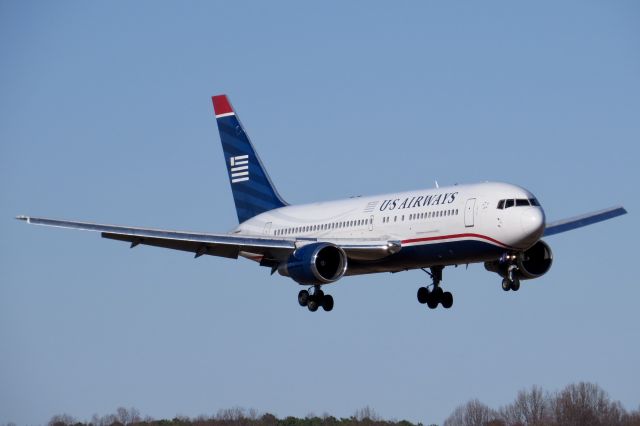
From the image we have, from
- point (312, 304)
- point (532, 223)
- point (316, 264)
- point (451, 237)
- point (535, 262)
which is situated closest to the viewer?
point (532, 223)

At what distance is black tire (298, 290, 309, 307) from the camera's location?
2940 inches

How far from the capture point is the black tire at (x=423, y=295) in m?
76.2

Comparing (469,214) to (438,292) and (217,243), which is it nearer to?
(438,292)

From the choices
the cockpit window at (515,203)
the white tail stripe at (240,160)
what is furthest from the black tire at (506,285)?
the white tail stripe at (240,160)

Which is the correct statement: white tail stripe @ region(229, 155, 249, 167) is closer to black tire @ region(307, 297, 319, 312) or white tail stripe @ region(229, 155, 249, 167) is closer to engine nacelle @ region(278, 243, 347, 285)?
black tire @ region(307, 297, 319, 312)

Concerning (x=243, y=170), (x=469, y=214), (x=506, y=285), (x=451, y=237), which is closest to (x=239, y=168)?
Answer: (x=243, y=170)

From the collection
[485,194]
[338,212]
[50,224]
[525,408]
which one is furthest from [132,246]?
[525,408]

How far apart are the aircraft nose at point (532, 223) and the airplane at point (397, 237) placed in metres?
0.04

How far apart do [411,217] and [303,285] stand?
5928mm

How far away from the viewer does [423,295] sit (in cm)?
7625

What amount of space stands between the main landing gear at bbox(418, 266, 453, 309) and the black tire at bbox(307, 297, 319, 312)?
5.39m

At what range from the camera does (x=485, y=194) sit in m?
68.5

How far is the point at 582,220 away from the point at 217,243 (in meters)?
17.7

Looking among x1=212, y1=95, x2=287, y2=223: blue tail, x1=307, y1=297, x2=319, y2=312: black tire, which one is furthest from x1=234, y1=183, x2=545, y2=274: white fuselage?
x1=212, y1=95, x2=287, y2=223: blue tail
